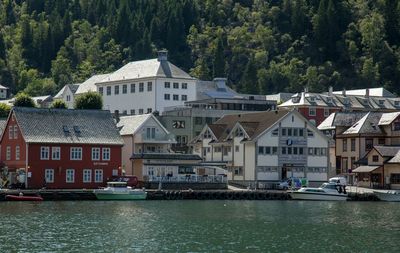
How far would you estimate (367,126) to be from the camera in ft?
380

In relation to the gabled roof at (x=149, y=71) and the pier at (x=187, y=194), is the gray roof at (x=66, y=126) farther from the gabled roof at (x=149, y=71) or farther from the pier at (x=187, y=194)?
the gabled roof at (x=149, y=71)

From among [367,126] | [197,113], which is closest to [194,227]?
[367,126]

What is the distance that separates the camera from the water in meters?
52.1

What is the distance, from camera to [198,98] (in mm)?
153625

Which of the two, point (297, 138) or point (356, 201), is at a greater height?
point (297, 138)

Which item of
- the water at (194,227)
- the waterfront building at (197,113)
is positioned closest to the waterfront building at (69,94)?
the waterfront building at (197,113)

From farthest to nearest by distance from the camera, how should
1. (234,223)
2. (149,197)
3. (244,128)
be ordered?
(244,128), (149,197), (234,223)

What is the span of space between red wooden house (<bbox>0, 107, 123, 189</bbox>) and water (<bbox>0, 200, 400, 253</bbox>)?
449 inches

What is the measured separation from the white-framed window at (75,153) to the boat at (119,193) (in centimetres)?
759

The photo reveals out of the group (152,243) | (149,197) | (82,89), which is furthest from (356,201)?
(82,89)

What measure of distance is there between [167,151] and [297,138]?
49.3ft

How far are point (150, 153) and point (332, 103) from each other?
58418mm

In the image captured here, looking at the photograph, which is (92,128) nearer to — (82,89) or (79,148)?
(79,148)

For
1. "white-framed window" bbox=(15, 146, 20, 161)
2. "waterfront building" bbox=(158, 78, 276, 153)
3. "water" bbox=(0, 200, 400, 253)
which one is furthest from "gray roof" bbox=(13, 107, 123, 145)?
"waterfront building" bbox=(158, 78, 276, 153)
